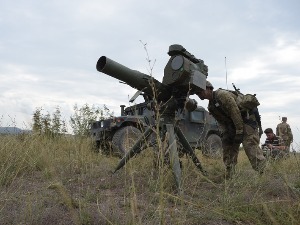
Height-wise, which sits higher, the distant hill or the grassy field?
the distant hill

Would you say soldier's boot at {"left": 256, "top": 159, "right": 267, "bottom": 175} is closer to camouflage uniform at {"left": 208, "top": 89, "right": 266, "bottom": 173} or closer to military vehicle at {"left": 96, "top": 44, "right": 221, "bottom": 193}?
camouflage uniform at {"left": 208, "top": 89, "right": 266, "bottom": 173}

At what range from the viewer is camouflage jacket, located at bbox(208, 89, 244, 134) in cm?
435

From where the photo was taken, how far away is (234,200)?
2.87m

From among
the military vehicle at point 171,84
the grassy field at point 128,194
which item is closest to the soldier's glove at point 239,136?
the grassy field at point 128,194

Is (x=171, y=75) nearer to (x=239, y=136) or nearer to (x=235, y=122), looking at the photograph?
(x=235, y=122)

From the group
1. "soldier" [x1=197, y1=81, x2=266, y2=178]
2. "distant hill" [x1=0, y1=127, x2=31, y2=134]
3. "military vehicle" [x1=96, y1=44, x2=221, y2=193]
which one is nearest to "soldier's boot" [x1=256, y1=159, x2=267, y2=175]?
"soldier" [x1=197, y1=81, x2=266, y2=178]

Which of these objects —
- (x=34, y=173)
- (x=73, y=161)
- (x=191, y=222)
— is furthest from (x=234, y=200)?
(x=34, y=173)

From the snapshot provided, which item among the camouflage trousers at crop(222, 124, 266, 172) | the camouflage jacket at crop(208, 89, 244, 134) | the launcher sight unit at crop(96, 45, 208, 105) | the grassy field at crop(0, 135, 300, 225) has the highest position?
the launcher sight unit at crop(96, 45, 208, 105)

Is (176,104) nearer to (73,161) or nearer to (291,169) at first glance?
(73,161)

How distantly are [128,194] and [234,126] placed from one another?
2.35m

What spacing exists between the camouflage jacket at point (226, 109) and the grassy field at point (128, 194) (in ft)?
2.25

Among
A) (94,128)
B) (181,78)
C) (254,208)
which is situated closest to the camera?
(254,208)

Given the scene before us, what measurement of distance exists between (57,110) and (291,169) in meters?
5.93

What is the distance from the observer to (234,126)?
15.7 ft
